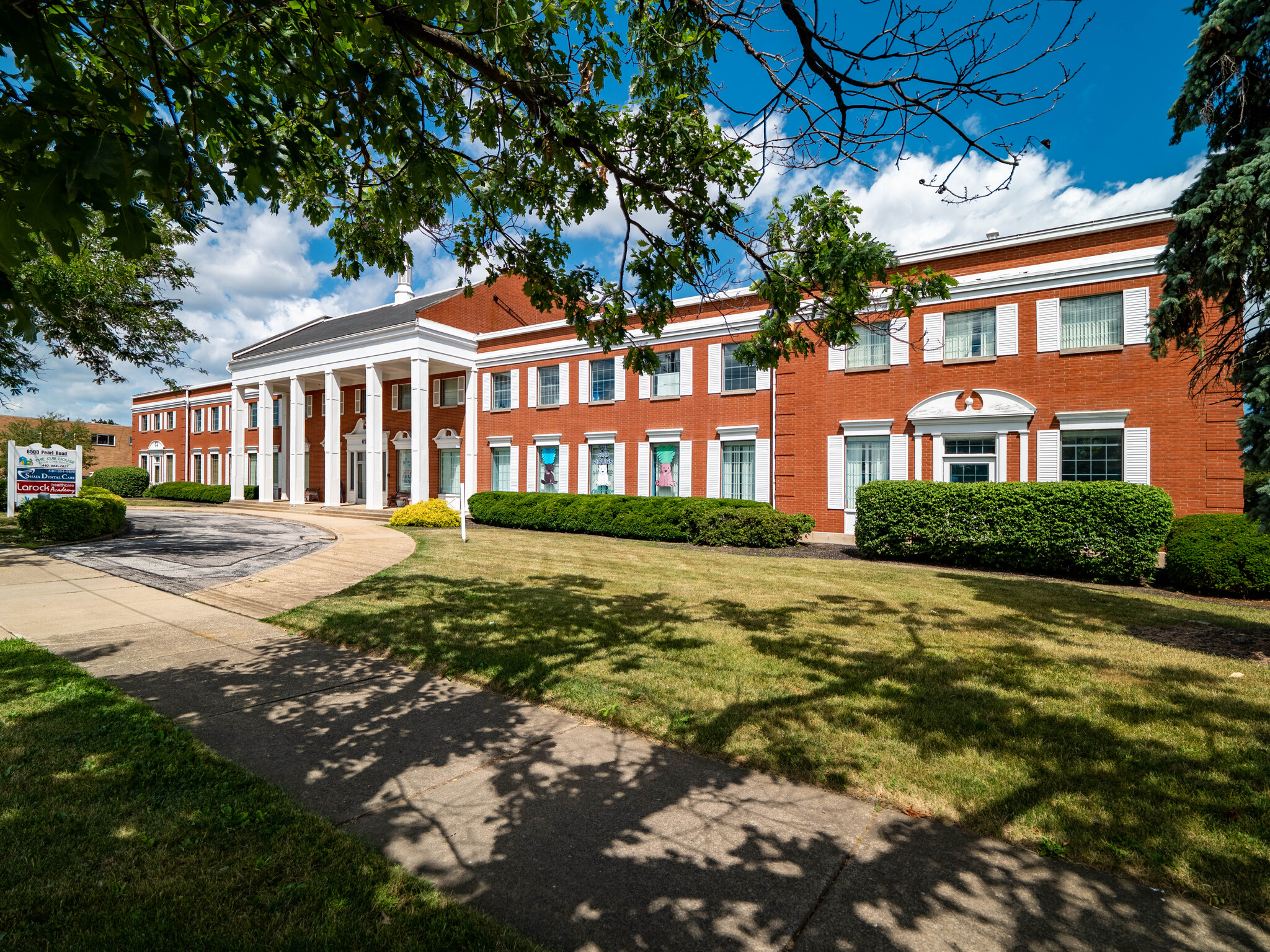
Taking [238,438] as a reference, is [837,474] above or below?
below

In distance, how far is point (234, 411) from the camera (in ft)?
109

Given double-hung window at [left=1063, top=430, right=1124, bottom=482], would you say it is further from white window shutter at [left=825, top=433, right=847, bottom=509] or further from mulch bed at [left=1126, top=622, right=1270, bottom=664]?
mulch bed at [left=1126, top=622, right=1270, bottom=664]

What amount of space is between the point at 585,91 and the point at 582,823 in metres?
5.48

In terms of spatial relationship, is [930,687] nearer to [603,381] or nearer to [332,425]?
[603,381]

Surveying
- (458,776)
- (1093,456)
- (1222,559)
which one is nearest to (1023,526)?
(1222,559)

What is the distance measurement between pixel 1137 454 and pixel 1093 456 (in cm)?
83

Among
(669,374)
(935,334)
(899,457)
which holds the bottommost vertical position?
(899,457)

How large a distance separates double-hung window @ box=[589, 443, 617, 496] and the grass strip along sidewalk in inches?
749

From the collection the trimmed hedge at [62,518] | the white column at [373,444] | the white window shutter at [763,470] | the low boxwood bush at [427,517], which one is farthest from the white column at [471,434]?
the white window shutter at [763,470]

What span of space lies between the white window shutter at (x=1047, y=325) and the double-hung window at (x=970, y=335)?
0.95 meters

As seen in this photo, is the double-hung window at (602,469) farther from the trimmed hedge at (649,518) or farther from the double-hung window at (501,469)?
the double-hung window at (501,469)

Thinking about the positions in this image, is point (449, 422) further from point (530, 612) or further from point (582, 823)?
point (582, 823)

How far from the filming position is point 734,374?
794 inches

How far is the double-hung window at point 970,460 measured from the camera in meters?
16.0
